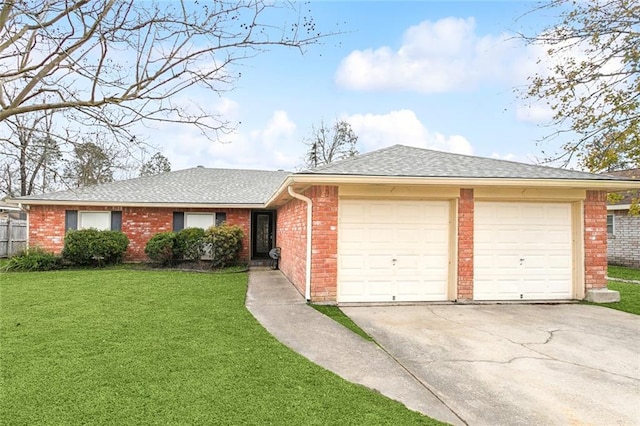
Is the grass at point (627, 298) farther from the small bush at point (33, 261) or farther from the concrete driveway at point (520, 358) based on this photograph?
the small bush at point (33, 261)

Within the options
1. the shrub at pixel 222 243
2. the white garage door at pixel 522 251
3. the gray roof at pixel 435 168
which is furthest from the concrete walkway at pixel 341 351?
the shrub at pixel 222 243

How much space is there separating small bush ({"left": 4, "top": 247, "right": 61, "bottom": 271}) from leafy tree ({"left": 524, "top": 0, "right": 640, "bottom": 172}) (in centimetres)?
1537

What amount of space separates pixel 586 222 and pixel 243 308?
737 centimetres

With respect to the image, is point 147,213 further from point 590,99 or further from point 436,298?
point 590,99

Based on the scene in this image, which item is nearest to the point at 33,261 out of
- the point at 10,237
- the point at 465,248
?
the point at 10,237

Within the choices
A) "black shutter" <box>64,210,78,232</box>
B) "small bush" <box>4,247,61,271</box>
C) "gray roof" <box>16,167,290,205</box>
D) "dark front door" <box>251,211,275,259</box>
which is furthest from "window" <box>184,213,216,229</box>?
"small bush" <box>4,247,61,271</box>

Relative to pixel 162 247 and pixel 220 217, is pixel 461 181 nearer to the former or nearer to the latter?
pixel 162 247

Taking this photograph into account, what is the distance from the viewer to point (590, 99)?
876cm

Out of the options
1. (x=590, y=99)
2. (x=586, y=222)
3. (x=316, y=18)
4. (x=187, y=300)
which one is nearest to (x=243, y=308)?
(x=187, y=300)

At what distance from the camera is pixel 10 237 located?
16.7m

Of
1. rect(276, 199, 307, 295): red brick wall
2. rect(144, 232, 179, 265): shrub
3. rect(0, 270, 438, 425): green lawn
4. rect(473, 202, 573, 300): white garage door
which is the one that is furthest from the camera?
rect(144, 232, 179, 265): shrub

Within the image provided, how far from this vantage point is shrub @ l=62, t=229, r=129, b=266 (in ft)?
42.3

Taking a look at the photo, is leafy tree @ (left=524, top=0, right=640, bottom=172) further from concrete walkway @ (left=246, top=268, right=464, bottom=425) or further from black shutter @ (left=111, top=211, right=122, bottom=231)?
black shutter @ (left=111, top=211, right=122, bottom=231)

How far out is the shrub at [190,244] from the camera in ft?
43.9
